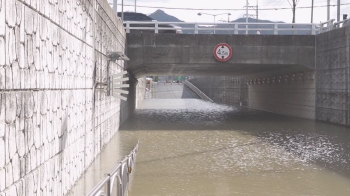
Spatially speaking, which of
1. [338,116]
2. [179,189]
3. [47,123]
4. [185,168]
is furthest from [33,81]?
[338,116]

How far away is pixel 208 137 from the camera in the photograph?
630 inches

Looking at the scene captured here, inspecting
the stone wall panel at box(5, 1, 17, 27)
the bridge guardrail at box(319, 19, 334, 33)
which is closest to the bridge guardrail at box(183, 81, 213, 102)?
the bridge guardrail at box(319, 19, 334, 33)

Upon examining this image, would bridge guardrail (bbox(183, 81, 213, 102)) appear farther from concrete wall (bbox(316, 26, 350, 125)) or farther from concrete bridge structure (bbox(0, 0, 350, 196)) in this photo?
concrete bridge structure (bbox(0, 0, 350, 196))

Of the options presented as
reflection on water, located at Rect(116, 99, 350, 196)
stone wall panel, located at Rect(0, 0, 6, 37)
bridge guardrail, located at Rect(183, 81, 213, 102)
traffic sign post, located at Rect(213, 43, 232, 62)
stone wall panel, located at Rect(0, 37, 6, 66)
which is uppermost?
traffic sign post, located at Rect(213, 43, 232, 62)

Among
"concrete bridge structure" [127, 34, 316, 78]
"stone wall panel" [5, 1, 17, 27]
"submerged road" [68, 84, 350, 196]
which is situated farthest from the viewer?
"concrete bridge structure" [127, 34, 316, 78]

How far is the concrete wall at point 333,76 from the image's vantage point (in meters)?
19.9

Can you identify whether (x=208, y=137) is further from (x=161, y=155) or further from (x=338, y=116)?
(x=338, y=116)

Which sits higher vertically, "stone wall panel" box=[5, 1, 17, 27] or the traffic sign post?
the traffic sign post

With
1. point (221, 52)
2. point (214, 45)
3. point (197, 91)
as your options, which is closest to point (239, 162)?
point (221, 52)

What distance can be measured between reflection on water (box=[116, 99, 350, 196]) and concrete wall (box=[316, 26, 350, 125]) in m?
2.66

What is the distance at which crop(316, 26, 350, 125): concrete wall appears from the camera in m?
19.9

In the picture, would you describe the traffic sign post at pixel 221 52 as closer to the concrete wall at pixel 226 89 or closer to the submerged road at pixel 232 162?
the submerged road at pixel 232 162

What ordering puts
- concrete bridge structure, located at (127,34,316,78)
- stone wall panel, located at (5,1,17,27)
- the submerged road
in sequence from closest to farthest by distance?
stone wall panel, located at (5,1,17,27) → the submerged road → concrete bridge structure, located at (127,34,316,78)

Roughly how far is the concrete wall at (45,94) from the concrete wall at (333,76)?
1397 cm
